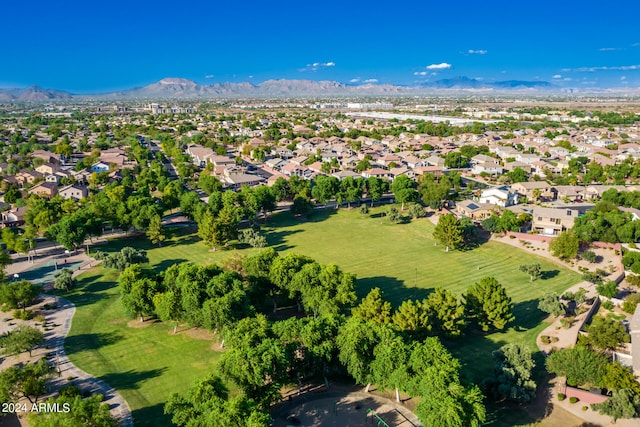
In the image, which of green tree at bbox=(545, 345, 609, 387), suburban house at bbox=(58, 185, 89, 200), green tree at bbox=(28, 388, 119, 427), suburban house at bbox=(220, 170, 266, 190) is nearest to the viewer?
green tree at bbox=(28, 388, 119, 427)

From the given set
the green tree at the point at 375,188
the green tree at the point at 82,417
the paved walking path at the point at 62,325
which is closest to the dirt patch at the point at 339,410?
the green tree at the point at 82,417

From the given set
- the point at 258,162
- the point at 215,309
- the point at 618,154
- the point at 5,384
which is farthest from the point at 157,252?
the point at 618,154

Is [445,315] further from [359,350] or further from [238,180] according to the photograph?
[238,180]

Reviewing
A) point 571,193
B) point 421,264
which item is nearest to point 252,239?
point 421,264

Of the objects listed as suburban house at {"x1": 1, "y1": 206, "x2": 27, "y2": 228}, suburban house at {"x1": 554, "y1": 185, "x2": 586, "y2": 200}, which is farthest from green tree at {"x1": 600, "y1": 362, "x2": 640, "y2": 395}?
suburban house at {"x1": 1, "y1": 206, "x2": 27, "y2": 228}

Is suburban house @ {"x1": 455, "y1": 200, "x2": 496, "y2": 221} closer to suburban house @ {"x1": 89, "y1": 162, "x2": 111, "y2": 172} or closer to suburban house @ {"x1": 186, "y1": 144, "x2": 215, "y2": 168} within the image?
suburban house @ {"x1": 186, "y1": 144, "x2": 215, "y2": 168}

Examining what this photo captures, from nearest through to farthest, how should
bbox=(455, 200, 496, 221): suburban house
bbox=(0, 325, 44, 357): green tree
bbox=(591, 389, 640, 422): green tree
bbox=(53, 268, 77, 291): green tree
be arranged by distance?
bbox=(591, 389, 640, 422): green tree
bbox=(0, 325, 44, 357): green tree
bbox=(53, 268, 77, 291): green tree
bbox=(455, 200, 496, 221): suburban house

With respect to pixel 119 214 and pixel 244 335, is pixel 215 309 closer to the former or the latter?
pixel 244 335
